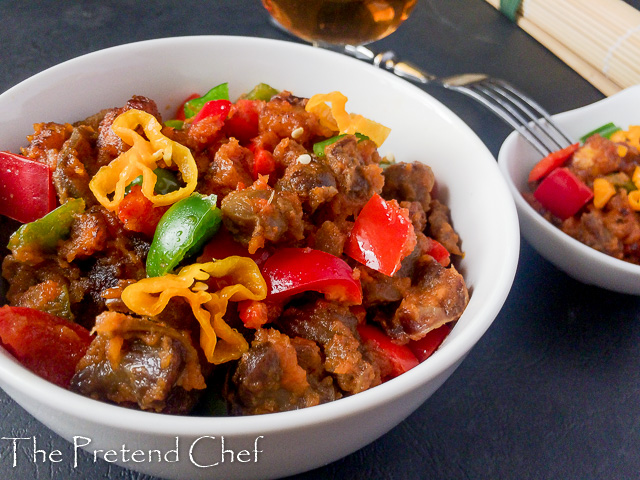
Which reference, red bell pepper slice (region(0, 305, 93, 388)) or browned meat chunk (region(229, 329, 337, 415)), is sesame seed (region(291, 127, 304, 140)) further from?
red bell pepper slice (region(0, 305, 93, 388))

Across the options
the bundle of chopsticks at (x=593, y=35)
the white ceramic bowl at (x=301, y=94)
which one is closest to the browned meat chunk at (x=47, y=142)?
the white ceramic bowl at (x=301, y=94)

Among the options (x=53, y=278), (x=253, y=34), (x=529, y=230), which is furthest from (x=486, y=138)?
(x=53, y=278)

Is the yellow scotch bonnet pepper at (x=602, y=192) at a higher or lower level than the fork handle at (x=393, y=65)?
lower

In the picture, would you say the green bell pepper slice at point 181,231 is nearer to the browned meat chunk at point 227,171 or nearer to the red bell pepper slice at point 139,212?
the red bell pepper slice at point 139,212

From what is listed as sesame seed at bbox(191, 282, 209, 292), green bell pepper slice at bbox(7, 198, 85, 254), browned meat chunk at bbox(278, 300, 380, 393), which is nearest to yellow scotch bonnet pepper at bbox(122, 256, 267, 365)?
sesame seed at bbox(191, 282, 209, 292)

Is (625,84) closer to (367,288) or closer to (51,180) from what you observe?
(367,288)

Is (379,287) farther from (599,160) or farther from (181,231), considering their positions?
(599,160)
